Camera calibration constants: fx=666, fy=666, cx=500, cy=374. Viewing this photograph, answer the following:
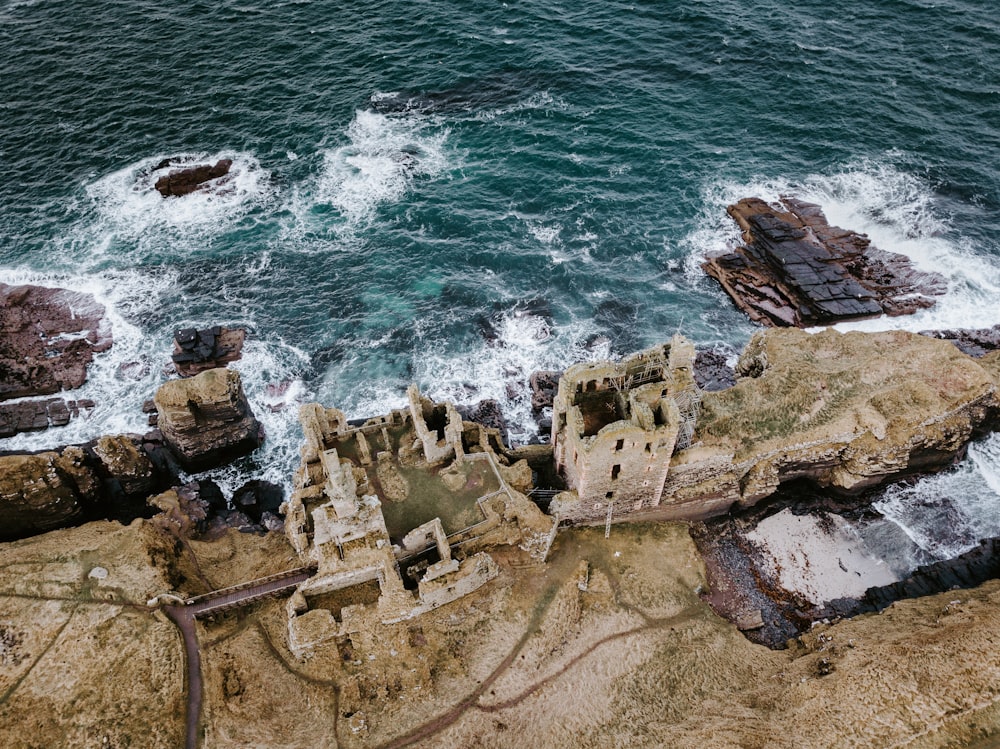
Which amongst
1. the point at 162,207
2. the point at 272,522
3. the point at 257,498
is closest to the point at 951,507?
the point at 272,522

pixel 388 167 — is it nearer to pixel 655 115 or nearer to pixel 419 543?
pixel 655 115

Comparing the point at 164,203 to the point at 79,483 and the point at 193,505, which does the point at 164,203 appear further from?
the point at 193,505

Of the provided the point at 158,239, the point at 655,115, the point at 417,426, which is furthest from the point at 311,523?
Answer: the point at 655,115

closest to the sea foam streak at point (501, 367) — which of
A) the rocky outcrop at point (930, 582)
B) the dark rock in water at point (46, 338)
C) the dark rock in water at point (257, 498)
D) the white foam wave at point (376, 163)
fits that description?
the dark rock in water at point (257, 498)

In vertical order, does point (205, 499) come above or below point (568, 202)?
below

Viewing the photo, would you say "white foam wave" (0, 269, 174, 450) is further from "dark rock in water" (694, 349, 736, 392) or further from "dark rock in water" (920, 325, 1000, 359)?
"dark rock in water" (920, 325, 1000, 359)

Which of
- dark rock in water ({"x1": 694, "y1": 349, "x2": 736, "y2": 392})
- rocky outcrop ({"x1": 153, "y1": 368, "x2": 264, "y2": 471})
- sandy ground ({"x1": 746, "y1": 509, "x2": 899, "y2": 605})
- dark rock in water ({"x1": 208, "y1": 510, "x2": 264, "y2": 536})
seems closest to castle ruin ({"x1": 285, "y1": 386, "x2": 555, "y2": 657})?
dark rock in water ({"x1": 208, "y1": 510, "x2": 264, "y2": 536})

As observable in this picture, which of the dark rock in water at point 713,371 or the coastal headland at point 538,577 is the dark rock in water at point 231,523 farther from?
the dark rock in water at point 713,371
